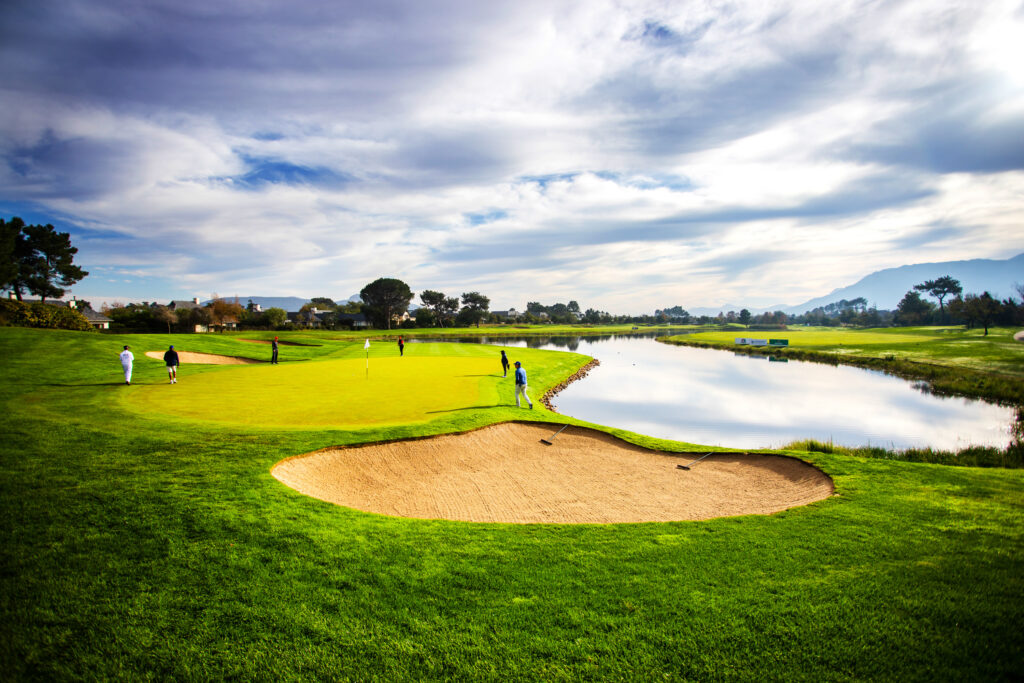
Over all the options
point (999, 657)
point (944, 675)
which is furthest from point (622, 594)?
point (999, 657)

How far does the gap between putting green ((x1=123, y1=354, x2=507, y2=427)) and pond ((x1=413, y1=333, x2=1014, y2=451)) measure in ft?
22.6

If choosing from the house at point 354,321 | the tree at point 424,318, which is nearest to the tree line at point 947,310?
the tree at point 424,318

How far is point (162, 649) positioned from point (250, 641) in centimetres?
85

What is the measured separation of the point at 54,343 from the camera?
27578 millimetres

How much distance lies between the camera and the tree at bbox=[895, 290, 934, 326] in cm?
12269

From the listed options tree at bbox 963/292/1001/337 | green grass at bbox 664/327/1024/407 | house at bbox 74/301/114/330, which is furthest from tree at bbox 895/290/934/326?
house at bbox 74/301/114/330

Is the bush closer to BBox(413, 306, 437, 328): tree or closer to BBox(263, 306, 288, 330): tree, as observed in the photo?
BBox(263, 306, 288, 330): tree

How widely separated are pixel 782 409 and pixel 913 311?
483ft

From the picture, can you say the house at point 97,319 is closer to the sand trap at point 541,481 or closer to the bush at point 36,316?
the bush at point 36,316

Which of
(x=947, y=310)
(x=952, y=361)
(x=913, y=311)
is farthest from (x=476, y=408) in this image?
(x=913, y=311)

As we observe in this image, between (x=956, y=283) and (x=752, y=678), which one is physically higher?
(x=956, y=283)

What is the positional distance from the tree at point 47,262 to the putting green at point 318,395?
53373 mm

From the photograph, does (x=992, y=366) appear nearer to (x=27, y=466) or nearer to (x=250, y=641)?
(x=250, y=641)

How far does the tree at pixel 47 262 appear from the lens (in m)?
55.8
